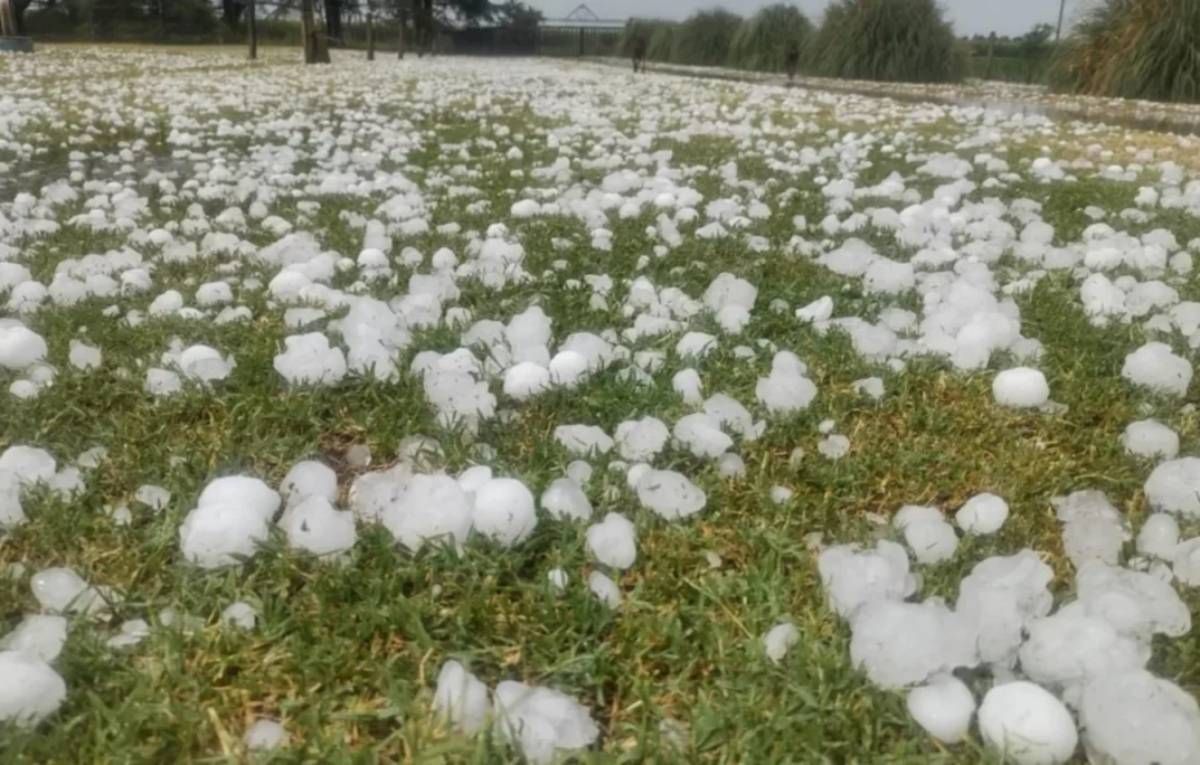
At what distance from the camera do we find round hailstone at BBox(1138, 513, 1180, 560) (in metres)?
1.38

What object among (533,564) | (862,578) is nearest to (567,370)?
(533,564)

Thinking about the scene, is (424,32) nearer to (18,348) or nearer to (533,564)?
(18,348)

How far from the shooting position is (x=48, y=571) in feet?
4.23

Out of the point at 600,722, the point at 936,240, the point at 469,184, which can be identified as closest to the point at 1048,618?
the point at 600,722

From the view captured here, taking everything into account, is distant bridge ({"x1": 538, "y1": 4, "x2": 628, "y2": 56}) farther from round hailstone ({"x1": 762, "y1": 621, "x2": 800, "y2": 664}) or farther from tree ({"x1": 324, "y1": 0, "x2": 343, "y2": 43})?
round hailstone ({"x1": 762, "y1": 621, "x2": 800, "y2": 664})

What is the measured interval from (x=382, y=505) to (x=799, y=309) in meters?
1.37

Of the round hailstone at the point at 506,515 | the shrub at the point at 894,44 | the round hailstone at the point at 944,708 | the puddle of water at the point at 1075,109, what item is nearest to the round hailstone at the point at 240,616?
the round hailstone at the point at 506,515

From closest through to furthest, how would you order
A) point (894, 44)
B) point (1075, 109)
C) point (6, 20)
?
point (1075, 109) < point (894, 44) < point (6, 20)

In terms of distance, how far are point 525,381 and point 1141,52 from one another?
38.2 ft

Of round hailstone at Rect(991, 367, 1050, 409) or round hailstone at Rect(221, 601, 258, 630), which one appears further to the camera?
round hailstone at Rect(991, 367, 1050, 409)

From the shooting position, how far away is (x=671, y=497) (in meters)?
1.51

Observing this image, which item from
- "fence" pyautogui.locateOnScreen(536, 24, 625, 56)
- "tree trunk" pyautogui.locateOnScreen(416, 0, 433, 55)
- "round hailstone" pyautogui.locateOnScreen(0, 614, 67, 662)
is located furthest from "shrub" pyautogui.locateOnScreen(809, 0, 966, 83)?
"fence" pyautogui.locateOnScreen(536, 24, 625, 56)

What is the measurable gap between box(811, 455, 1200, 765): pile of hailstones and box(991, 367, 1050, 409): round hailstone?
461mm

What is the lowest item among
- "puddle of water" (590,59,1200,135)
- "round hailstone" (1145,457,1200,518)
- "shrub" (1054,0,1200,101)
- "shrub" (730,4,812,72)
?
"round hailstone" (1145,457,1200,518)
